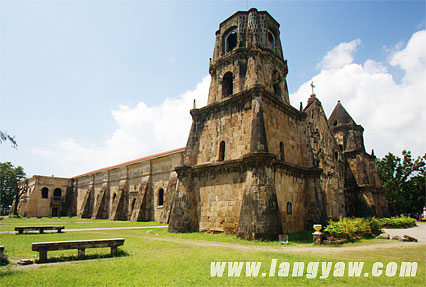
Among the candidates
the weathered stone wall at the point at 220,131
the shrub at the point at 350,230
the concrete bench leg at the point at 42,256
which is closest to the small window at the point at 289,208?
the shrub at the point at 350,230

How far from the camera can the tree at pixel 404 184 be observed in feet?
115

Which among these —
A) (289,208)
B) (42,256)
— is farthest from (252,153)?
(42,256)

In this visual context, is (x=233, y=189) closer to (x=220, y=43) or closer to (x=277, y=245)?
(x=277, y=245)

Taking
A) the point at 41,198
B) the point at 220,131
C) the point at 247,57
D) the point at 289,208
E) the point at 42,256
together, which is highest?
the point at 247,57

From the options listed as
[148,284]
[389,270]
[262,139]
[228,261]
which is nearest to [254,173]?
[262,139]

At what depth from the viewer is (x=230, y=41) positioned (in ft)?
60.2

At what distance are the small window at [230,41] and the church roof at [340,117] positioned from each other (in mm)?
18814

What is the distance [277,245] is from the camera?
10.9 meters

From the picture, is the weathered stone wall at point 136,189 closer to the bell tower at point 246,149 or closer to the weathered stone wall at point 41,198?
the bell tower at point 246,149

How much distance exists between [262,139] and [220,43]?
28.6 ft

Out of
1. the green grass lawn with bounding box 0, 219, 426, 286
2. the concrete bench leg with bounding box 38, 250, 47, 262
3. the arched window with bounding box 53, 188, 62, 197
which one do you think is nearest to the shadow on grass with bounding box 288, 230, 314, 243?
the green grass lawn with bounding box 0, 219, 426, 286

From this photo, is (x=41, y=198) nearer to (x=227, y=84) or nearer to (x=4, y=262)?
(x=227, y=84)

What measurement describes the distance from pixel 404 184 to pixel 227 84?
109ft

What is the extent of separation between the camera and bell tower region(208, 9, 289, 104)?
52.9 ft
